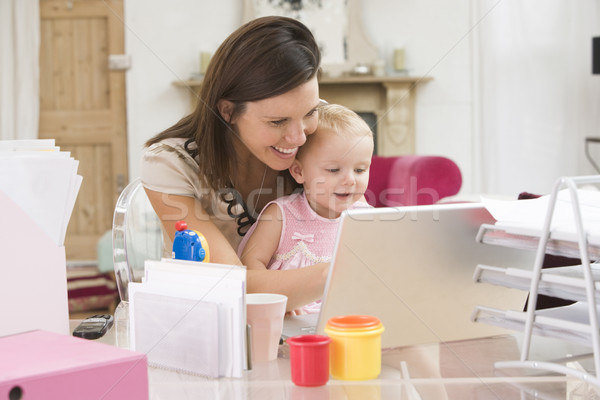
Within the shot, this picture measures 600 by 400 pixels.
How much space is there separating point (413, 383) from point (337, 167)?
73 centimetres

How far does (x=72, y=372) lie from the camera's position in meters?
0.68

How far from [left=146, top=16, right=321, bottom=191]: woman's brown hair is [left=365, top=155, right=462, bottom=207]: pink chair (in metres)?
1.30

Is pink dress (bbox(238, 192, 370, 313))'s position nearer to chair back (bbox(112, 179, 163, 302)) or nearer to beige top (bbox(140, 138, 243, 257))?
beige top (bbox(140, 138, 243, 257))

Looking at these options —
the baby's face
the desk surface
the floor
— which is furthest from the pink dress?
the floor

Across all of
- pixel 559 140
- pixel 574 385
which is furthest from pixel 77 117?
pixel 574 385

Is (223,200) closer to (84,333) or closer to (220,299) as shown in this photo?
(84,333)

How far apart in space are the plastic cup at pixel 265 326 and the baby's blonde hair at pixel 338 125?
0.64 meters

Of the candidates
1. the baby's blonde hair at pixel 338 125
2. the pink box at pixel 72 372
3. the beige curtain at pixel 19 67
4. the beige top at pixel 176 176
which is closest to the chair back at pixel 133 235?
the beige top at pixel 176 176

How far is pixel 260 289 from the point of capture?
4.18 ft

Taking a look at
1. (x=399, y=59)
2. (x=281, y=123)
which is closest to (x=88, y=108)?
(x=399, y=59)

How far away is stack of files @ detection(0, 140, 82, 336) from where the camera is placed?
2.91ft

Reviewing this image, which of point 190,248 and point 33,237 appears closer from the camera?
point 33,237

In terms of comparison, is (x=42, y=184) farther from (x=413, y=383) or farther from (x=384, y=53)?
(x=384, y=53)

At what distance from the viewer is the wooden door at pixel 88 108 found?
4828 mm
